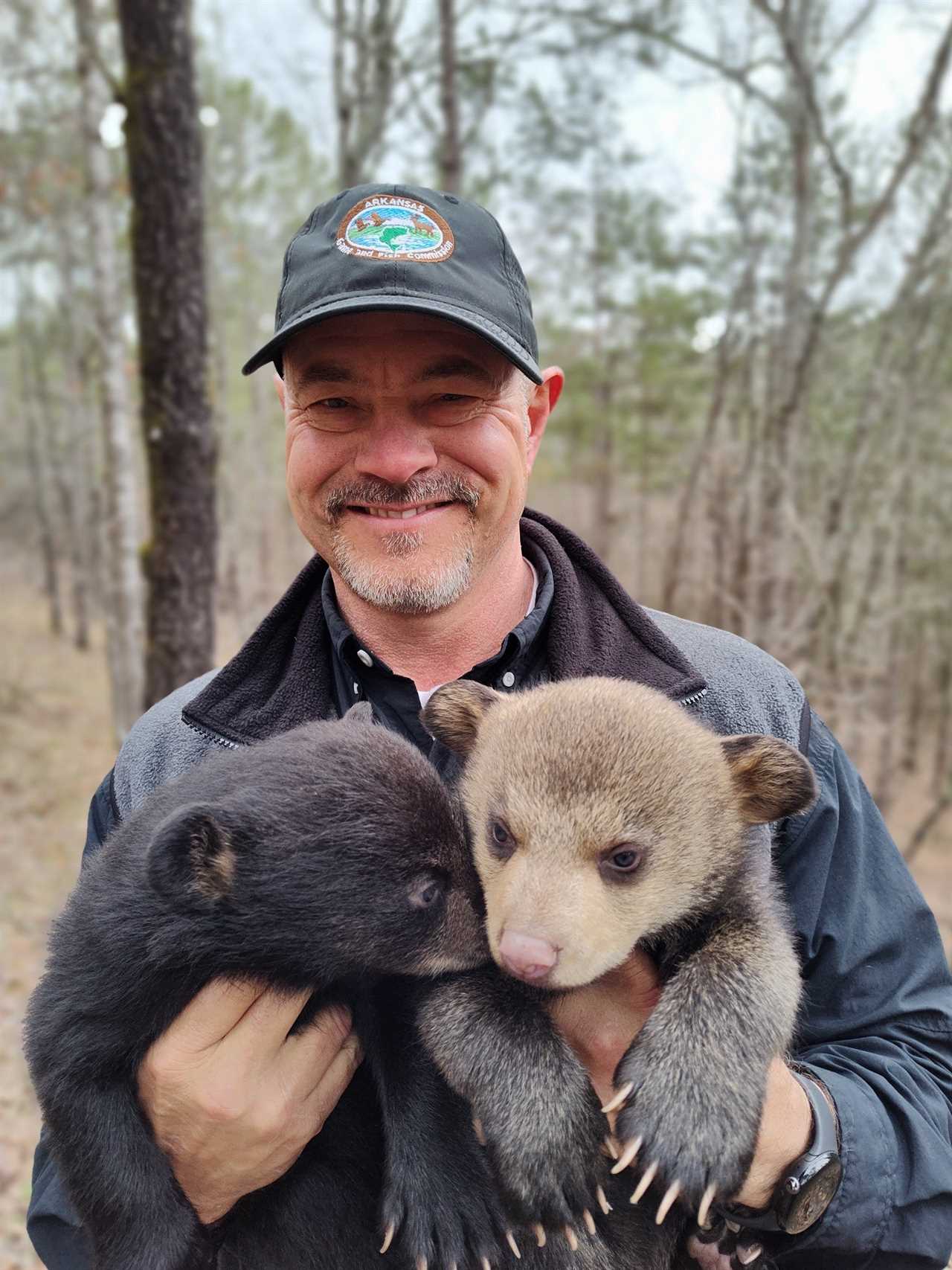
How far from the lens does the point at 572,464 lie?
36.0 meters

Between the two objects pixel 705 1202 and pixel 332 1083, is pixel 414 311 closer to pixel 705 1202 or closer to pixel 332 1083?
pixel 332 1083

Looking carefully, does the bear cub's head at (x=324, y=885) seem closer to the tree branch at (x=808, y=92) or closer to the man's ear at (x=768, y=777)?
the man's ear at (x=768, y=777)

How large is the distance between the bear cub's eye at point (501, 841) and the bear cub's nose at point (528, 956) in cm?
32

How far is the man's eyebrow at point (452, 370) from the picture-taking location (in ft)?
8.57

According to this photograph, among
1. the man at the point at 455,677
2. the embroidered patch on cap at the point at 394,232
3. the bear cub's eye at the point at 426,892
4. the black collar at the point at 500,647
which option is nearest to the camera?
the man at the point at 455,677

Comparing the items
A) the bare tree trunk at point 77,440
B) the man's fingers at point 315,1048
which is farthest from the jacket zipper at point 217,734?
the bare tree trunk at point 77,440

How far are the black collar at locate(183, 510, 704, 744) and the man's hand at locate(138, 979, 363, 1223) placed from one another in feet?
2.47

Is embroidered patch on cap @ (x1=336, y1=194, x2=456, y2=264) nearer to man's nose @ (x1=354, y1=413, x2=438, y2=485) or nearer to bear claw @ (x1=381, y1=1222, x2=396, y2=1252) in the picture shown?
man's nose @ (x1=354, y1=413, x2=438, y2=485)

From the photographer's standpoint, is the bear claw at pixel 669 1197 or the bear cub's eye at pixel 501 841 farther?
the bear cub's eye at pixel 501 841

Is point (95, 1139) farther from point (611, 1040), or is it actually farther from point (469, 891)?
point (611, 1040)

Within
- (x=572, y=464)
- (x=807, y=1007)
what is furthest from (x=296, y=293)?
(x=572, y=464)

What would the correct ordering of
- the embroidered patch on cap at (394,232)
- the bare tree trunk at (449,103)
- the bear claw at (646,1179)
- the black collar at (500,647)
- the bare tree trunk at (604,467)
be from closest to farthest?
the bear claw at (646,1179), the embroidered patch on cap at (394,232), the black collar at (500,647), the bare tree trunk at (449,103), the bare tree trunk at (604,467)

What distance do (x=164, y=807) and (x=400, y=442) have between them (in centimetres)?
115

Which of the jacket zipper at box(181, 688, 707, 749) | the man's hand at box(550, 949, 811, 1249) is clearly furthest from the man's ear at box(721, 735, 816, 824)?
the man's hand at box(550, 949, 811, 1249)
